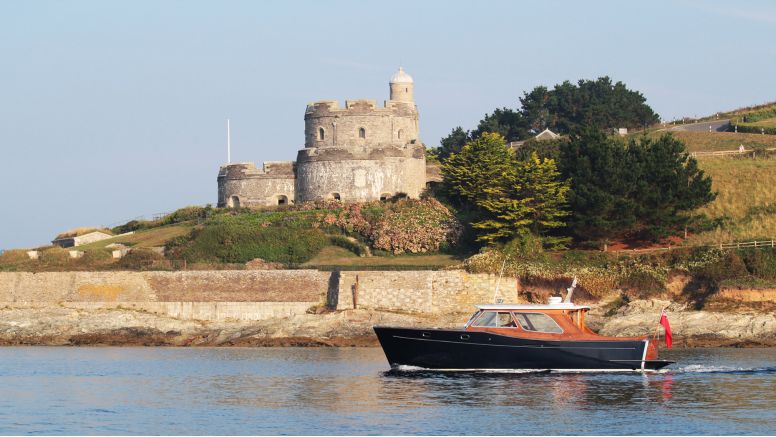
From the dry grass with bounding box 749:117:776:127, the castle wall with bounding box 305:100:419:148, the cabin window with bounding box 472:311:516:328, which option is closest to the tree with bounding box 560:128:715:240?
the castle wall with bounding box 305:100:419:148

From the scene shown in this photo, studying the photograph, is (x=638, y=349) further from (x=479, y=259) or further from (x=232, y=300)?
(x=232, y=300)

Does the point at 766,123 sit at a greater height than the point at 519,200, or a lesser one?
greater

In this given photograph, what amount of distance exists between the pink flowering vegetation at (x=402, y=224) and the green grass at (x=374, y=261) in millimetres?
1012

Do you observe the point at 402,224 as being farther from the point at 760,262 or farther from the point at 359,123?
the point at 760,262

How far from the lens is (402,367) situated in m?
41.3

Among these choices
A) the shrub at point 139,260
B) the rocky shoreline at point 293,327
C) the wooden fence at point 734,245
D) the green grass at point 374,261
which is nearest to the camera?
the rocky shoreline at point 293,327

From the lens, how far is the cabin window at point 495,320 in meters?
40.1

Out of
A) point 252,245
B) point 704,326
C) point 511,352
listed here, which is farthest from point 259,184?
point 511,352

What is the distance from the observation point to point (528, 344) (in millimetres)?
39938

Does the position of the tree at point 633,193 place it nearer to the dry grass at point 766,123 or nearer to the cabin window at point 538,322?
the cabin window at point 538,322

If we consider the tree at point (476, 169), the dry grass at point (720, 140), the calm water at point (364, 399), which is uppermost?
the dry grass at point (720, 140)

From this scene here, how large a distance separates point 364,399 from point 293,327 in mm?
20749

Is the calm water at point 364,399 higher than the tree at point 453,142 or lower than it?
lower

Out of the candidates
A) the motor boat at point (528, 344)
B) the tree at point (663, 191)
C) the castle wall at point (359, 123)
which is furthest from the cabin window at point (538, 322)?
the castle wall at point (359, 123)
